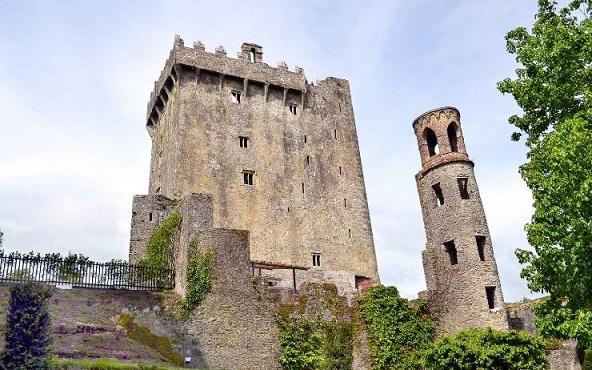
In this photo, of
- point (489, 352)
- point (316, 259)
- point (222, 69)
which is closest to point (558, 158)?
point (489, 352)

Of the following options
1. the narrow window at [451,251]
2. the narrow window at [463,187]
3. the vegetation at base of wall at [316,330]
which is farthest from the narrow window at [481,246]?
the vegetation at base of wall at [316,330]

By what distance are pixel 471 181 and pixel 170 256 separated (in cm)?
1634

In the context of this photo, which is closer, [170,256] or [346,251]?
[170,256]

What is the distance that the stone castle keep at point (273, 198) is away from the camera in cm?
2456

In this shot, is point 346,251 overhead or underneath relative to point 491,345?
overhead

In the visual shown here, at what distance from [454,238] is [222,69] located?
2034 cm

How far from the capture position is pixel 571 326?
640 inches

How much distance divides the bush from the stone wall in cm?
1906

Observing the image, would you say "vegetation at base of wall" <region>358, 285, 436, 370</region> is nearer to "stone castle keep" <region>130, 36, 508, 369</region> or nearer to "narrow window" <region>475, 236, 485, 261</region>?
"stone castle keep" <region>130, 36, 508, 369</region>

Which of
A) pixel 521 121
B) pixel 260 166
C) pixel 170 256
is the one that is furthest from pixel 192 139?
pixel 521 121

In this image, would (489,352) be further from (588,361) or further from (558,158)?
(588,361)

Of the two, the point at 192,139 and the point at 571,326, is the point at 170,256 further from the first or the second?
the point at 571,326

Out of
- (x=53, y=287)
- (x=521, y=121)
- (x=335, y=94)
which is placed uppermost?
(x=335, y=94)

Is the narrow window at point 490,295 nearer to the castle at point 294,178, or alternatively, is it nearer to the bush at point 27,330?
the castle at point 294,178
